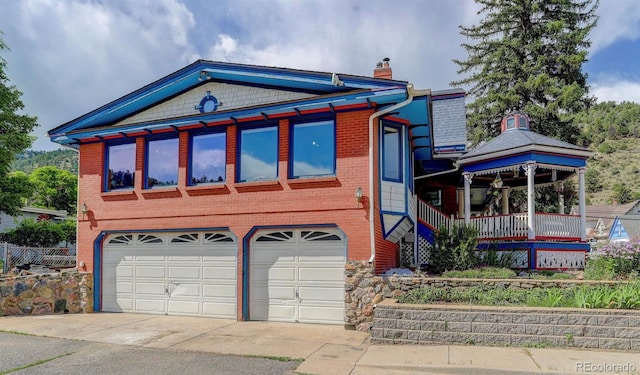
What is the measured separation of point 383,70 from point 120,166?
26.6ft

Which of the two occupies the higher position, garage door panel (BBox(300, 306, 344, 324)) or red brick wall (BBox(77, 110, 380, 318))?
red brick wall (BBox(77, 110, 380, 318))

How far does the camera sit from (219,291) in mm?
12164

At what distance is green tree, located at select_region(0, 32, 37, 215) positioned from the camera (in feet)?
68.9

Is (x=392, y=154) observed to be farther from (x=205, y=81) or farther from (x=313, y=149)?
(x=205, y=81)

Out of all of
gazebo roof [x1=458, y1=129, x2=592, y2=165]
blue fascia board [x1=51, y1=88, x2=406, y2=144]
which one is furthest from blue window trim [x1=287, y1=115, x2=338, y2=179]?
gazebo roof [x1=458, y1=129, x2=592, y2=165]

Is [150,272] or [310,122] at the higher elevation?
[310,122]

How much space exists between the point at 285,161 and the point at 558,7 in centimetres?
2368

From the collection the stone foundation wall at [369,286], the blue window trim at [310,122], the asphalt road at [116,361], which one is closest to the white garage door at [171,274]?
the blue window trim at [310,122]

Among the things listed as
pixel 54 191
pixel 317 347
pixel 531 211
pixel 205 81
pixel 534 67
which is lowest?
pixel 317 347

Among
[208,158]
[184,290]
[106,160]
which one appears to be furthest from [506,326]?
[106,160]

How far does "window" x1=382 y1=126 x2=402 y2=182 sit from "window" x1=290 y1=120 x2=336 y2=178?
1.33 m

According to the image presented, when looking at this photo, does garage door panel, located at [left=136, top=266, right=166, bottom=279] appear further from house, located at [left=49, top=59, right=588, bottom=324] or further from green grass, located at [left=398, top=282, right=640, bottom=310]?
green grass, located at [left=398, top=282, right=640, bottom=310]

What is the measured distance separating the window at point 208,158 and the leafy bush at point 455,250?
612cm

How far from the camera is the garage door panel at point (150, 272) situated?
508 inches
